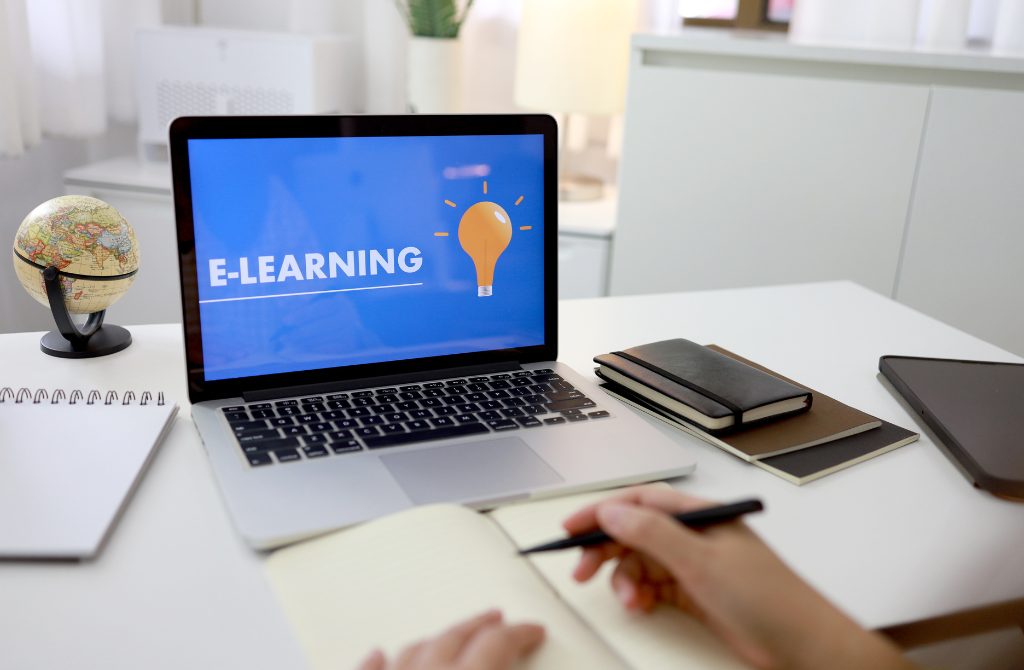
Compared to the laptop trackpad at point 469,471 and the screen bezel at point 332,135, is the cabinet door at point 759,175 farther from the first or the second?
the laptop trackpad at point 469,471

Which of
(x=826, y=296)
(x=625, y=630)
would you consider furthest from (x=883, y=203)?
(x=625, y=630)

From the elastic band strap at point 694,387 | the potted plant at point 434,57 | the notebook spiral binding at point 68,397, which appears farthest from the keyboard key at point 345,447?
the potted plant at point 434,57

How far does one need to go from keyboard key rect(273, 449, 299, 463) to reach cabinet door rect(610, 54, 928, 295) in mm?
1511

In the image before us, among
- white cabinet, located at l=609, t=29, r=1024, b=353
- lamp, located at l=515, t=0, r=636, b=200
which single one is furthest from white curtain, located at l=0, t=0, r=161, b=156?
white cabinet, located at l=609, t=29, r=1024, b=353

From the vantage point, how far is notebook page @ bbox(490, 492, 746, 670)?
21.8 inches

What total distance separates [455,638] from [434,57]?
6.27 feet

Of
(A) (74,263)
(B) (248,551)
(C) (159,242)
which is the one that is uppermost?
(A) (74,263)

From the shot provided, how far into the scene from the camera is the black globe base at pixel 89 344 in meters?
0.99

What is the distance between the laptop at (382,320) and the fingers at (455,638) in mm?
171

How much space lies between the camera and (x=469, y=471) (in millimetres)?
742

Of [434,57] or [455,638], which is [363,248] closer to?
[455,638]

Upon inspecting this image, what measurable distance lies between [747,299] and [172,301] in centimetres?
146

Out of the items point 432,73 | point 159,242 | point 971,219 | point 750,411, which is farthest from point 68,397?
point 971,219

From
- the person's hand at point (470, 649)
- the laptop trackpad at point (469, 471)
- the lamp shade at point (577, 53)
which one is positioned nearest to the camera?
the person's hand at point (470, 649)
